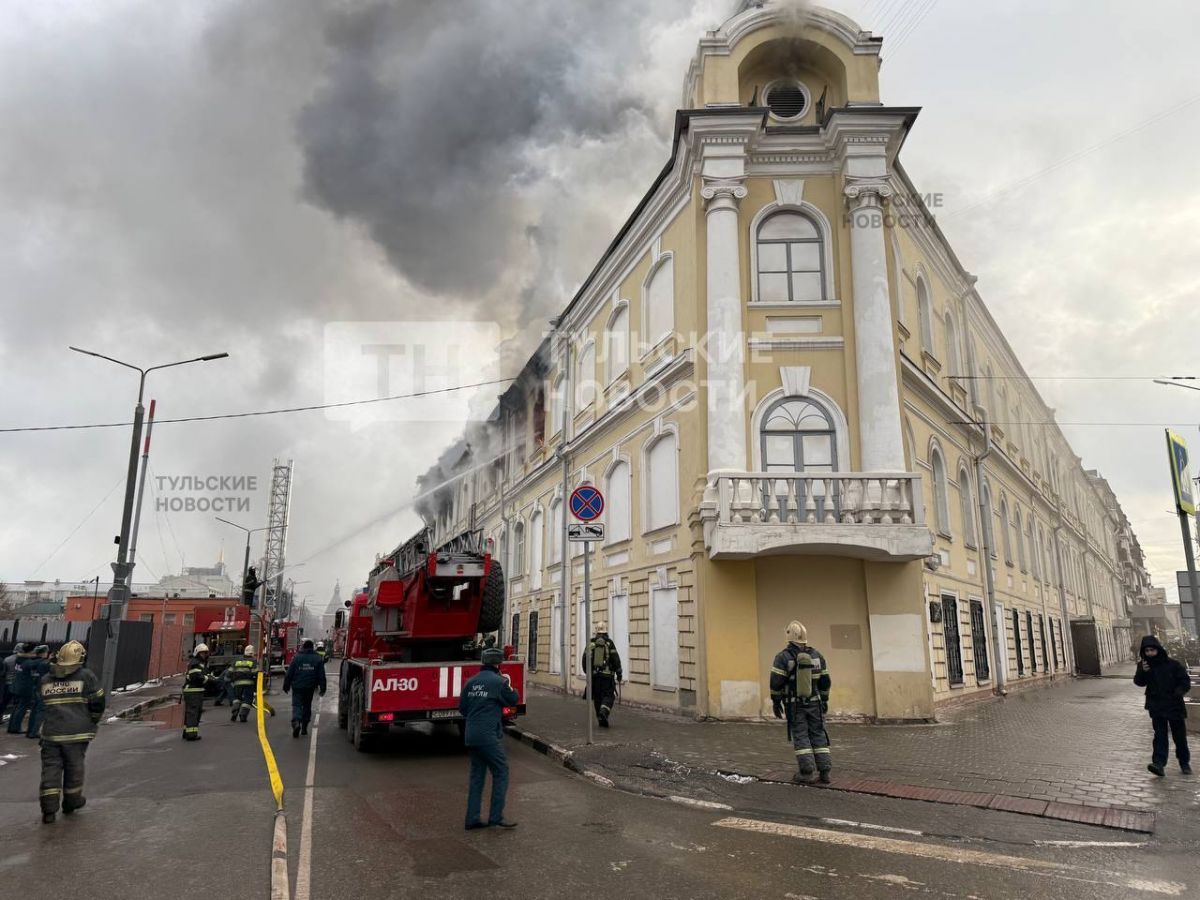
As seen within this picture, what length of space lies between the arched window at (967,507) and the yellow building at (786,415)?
0.09 m

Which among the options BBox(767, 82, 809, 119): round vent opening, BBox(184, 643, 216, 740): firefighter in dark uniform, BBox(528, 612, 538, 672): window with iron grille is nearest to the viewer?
BBox(184, 643, 216, 740): firefighter in dark uniform

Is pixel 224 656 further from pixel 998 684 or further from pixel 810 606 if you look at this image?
pixel 998 684

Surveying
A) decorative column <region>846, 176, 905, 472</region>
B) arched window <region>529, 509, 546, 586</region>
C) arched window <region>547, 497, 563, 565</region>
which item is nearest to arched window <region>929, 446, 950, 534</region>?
decorative column <region>846, 176, 905, 472</region>

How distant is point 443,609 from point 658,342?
825 cm

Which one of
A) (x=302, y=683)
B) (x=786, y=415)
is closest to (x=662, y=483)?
(x=786, y=415)

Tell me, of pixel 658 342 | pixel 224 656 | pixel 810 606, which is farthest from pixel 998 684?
pixel 224 656

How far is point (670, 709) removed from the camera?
1430 centimetres

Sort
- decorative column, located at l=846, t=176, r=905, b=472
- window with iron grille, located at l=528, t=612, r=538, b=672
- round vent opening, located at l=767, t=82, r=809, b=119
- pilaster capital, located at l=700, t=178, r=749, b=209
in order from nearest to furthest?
1. decorative column, located at l=846, t=176, r=905, b=472
2. pilaster capital, located at l=700, t=178, r=749, b=209
3. round vent opening, located at l=767, t=82, r=809, b=119
4. window with iron grille, located at l=528, t=612, r=538, b=672

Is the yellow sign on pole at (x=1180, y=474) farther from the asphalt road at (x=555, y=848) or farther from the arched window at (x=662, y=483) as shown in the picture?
the asphalt road at (x=555, y=848)

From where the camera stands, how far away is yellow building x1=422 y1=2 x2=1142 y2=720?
42.7 ft

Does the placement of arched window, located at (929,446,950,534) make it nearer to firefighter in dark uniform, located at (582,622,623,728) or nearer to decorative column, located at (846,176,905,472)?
decorative column, located at (846,176,905,472)

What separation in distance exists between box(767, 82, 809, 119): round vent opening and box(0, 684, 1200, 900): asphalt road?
14.1 metres

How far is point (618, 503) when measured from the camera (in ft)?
61.7

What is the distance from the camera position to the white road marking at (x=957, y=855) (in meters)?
4.83
